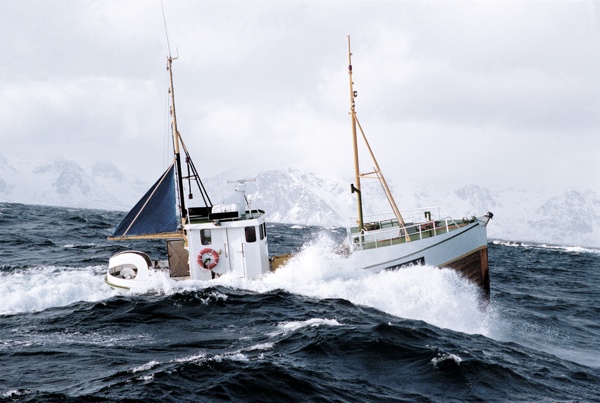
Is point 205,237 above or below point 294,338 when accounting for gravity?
above

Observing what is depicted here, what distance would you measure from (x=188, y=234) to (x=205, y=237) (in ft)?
2.46

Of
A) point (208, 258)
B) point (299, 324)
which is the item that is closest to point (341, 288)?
point (299, 324)

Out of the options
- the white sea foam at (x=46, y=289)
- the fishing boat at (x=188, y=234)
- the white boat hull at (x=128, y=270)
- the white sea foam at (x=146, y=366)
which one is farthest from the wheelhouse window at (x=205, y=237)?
the white sea foam at (x=146, y=366)

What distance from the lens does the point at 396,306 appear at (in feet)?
71.5

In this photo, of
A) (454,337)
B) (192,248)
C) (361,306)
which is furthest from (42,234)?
(454,337)

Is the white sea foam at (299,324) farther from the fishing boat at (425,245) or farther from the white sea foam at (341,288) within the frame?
the fishing boat at (425,245)

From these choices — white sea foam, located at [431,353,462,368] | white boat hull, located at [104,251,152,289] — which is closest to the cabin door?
white boat hull, located at [104,251,152,289]

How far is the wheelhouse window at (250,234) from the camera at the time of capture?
2372cm

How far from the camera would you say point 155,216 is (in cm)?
2539

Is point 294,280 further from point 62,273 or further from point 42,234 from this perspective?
point 42,234

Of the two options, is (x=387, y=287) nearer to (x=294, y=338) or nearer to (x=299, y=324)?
(x=299, y=324)

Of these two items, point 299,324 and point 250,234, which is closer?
point 299,324

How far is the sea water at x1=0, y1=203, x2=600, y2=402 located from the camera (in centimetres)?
1270

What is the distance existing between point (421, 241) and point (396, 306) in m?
3.37
